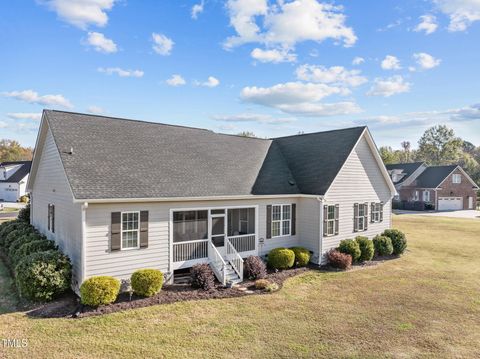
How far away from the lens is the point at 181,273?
13.9 meters

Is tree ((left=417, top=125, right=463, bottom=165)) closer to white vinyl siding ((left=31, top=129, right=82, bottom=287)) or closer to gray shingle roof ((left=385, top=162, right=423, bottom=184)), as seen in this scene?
gray shingle roof ((left=385, top=162, right=423, bottom=184))

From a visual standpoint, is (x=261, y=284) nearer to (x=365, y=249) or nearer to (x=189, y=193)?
(x=189, y=193)

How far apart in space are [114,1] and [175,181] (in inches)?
321

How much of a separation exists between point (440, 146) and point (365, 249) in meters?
88.8

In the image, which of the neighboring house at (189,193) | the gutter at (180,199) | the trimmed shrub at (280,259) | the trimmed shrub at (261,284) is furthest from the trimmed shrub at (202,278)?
the trimmed shrub at (280,259)

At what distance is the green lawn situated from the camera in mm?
8164

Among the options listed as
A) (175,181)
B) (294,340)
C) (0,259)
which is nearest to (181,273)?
(175,181)

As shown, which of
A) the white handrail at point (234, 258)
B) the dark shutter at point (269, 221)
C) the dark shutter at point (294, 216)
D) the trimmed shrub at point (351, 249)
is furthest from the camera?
the dark shutter at point (294, 216)

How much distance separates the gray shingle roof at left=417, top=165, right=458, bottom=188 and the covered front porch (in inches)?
1686

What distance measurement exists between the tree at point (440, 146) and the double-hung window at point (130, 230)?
320ft

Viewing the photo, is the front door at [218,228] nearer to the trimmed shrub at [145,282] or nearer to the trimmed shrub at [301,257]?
the trimmed shrub at [145,282]

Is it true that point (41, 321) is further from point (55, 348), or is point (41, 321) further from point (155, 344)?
point (155, 344)

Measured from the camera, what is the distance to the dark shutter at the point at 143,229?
12.2 metres

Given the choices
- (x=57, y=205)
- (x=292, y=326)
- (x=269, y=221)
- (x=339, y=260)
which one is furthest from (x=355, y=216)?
Result: (x=57, y=205)
